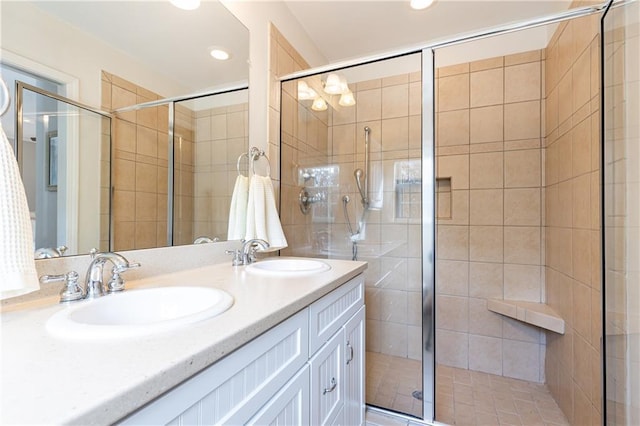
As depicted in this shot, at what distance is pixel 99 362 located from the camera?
1.49 ft

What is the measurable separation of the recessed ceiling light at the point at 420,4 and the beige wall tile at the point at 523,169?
3.76 feet

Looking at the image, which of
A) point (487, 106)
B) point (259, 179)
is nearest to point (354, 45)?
point (487, 106)

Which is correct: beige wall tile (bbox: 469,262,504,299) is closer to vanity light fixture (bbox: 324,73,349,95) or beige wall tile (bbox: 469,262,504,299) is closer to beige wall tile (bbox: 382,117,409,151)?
beige wall tile (bbox: 382,117,409,151)

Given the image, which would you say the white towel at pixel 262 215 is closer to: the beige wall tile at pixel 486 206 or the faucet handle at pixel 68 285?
the faucet handle at pixel 68 285

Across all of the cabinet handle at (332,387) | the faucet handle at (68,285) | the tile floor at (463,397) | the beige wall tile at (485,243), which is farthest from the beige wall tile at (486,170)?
the faucet handle at (68,285)

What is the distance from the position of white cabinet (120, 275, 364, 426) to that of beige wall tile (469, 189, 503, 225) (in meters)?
1.29

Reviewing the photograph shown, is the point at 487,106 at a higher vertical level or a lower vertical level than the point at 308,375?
higher

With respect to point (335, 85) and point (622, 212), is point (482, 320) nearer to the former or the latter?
point (622, 212)

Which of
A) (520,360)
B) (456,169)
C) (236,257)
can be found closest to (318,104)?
(456,169)

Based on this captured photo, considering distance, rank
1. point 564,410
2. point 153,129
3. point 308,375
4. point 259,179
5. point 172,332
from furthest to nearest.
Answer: point 564,410 → point 259,179 → point 153,129 → point 308,375 → point 172,332

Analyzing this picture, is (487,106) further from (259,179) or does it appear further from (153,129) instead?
(153,129)

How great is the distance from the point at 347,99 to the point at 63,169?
1903 millimetres

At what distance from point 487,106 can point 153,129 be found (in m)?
2.21

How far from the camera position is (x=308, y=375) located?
886 mm
